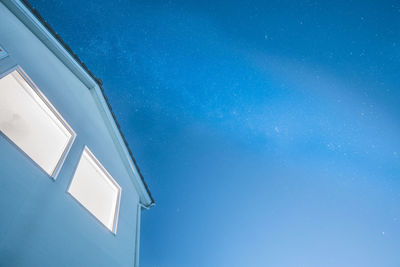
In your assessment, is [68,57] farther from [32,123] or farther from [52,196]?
[52,196]

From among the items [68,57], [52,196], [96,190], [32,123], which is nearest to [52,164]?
[52,196]

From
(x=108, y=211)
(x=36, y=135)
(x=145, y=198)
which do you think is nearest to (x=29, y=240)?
(x=36, y=135)

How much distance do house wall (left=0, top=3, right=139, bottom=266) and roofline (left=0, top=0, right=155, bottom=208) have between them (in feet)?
0.60

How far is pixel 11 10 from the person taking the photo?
353 cm

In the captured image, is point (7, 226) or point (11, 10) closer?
point (7, 226)

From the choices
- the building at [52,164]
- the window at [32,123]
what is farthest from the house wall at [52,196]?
the window at [32,123]

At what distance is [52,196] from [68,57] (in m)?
3.65

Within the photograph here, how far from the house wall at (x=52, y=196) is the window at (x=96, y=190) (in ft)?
0.61

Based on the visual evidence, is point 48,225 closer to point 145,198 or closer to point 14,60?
point 14,60

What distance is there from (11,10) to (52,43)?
0.83 metres

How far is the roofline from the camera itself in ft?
12.1

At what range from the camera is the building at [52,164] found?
2.08 metres

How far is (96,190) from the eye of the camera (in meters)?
3.87

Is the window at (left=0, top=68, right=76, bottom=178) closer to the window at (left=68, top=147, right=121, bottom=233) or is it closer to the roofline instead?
the window at (left=68, top=147, right=121, bottom=233)
